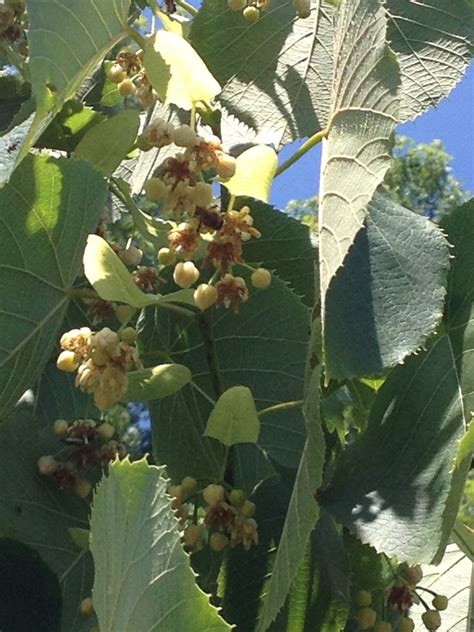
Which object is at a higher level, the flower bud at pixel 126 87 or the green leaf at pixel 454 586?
the flower bud at pixel 126 87

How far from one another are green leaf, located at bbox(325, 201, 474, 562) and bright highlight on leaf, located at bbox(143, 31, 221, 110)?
22 centimetres

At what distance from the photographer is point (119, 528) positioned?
20.8 inches

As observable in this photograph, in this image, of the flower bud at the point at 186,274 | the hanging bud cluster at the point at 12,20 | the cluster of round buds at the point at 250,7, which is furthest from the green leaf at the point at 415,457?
the hanging bud cluster at the point at 12,20

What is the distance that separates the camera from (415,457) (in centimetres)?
65

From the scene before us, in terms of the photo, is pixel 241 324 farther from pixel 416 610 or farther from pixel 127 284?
pixel 416 610

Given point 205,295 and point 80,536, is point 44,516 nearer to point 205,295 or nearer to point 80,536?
point 80,536

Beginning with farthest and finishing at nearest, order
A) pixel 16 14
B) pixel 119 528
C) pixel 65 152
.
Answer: pixel 16 14, pixel 65 152, pixel 119 528

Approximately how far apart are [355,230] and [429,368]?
0.55ft

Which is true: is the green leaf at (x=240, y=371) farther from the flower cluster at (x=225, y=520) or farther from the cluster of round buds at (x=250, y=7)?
the cluster of round buds at (x=250, y=7)

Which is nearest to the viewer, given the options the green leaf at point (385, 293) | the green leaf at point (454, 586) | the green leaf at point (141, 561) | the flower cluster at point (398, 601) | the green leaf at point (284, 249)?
the green leaf at point (141, 561)

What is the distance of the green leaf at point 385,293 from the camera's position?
0.61 meters

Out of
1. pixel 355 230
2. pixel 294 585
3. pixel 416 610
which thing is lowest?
pixel 416 610

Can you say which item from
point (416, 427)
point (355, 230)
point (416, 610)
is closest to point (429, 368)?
point (416, 427)

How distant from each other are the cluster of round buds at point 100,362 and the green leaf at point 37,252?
0.32ft
